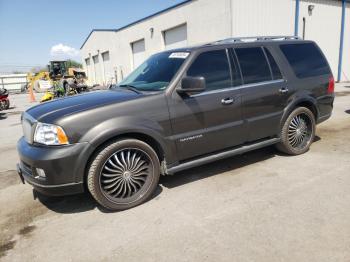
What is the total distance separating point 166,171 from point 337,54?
21672mm

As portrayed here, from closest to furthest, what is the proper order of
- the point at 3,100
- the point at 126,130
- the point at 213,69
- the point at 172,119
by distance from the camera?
the point at 126,130 → the point at 172,119 → the point at 213,69 → the point at 3,100

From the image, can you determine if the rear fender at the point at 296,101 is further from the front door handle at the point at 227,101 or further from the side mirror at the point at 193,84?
the side mirror at the point at 193,84

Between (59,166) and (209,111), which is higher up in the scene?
(209,111)

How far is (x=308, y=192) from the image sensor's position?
3.79 meters

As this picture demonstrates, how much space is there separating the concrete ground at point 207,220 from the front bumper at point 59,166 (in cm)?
43

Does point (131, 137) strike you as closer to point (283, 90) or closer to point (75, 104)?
point (75, 104)

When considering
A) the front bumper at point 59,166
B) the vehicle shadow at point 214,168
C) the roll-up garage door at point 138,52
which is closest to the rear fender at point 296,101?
the vehicle shadow at point 214,168

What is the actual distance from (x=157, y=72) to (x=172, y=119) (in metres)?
0.91

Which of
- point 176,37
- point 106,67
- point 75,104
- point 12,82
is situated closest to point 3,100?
point 176,37

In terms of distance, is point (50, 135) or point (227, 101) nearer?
point (50, 135)

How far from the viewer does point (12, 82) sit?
47.0m

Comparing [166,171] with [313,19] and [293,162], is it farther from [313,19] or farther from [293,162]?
[313,19]

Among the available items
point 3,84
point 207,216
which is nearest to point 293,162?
point 207,216

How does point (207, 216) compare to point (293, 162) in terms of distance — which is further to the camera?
point (293, 162)
